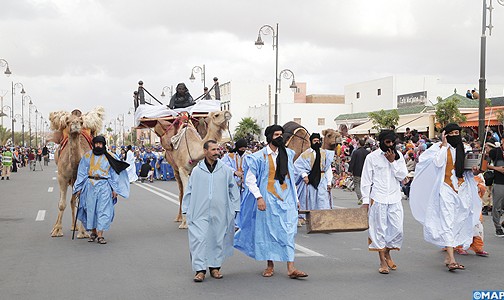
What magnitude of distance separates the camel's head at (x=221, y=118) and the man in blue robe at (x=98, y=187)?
2066 mm

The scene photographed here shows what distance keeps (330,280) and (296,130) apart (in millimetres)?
5821

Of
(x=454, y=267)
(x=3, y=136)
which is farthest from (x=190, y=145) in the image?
(x=3, y=136)

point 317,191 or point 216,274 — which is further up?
point 317,191

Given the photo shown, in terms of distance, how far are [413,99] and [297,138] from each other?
41.5 m

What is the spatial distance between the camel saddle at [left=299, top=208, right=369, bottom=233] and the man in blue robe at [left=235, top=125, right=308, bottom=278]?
240 millimetres

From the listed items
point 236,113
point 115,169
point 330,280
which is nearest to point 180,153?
point 115,169

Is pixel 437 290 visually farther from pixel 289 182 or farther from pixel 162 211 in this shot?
pixel 162 211

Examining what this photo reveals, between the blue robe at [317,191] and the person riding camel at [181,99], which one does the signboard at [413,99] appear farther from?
the blue robe at [317,191]

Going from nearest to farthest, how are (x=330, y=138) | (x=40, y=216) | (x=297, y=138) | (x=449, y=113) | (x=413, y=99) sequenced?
1. (x=297, y=138)
2. (x=330, y=138)
3. (x=40, y=216)
4. (x=449, y=113)
5. (x=413, y=99)

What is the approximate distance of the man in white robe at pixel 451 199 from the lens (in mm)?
8734

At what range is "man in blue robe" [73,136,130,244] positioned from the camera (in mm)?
10906

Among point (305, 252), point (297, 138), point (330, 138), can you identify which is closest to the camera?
point (305, 252)

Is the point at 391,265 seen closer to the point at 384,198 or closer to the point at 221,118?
the point at 384,198

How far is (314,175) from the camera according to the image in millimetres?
11883
